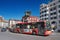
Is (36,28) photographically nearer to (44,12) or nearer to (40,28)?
(40,28)

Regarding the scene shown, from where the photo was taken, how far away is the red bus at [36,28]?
2735 cm

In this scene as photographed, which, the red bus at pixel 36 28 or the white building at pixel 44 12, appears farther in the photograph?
the white building at pixel 44 12

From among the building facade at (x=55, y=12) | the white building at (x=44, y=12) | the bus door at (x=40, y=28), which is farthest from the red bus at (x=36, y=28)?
the white building at (x=44, y=12)

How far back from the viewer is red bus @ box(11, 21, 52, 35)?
27.3 m

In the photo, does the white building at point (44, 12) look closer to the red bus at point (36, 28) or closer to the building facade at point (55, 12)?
the building facade at point (55, 12)

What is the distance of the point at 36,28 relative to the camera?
29938mm

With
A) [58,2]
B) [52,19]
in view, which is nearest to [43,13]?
[52,19]

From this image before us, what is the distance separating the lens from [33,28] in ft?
102

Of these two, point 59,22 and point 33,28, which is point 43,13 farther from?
point 33,28

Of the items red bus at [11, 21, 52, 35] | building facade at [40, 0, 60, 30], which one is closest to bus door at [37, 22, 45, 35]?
red bus at [11, 21, 52, 35]

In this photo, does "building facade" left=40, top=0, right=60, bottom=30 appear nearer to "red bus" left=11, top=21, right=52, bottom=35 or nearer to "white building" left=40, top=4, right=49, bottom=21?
"white building" left=40, top=4, right=49, bottom=21

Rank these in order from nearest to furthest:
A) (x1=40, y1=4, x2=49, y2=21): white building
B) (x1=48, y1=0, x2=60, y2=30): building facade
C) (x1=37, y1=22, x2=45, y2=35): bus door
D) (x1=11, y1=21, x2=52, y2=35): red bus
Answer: (x1=11, y1=21, x2=52, y2=35): red bus → (x1=37, y1=22, x2=45, y2=35): bus door → (x1=48, y1=0, x2=60, y2=30): building facade → (x1=40, y1=4, x2=49, y2=21): white building

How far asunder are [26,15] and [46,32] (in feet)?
202

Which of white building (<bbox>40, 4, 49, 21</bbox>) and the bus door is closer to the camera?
the bus door
